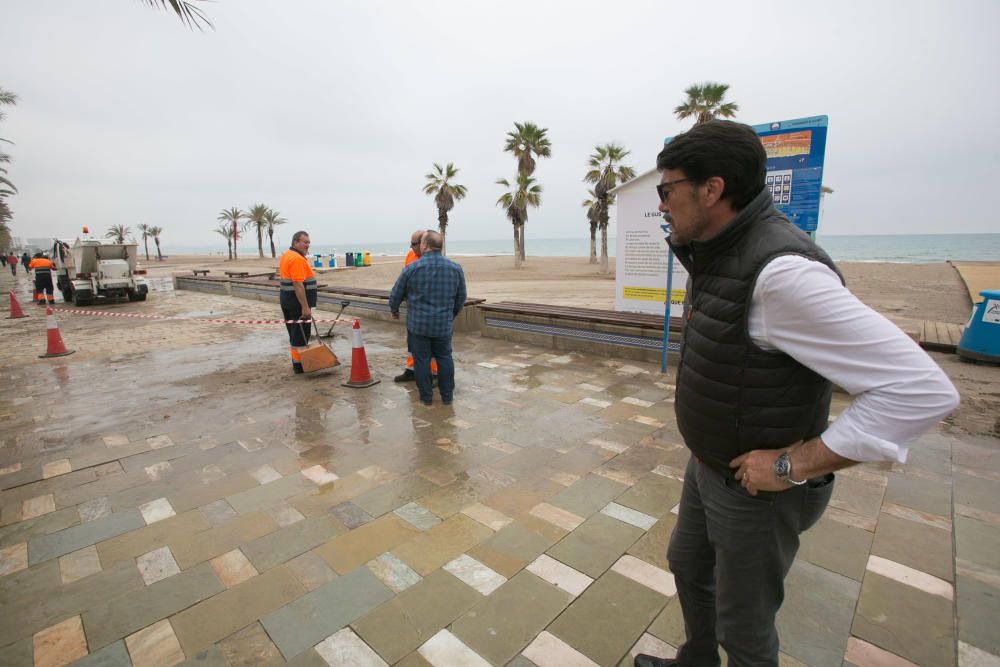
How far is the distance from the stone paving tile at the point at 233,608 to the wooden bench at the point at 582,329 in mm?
5197

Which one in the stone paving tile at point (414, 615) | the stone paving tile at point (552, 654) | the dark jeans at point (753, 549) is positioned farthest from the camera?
the stone paving tile at point (414, 615)

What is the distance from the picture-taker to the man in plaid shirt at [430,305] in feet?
16.2

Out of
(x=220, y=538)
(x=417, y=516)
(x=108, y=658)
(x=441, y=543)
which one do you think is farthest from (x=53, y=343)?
(x=441, y=543)

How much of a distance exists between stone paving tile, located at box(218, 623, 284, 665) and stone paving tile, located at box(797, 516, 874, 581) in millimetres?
2695

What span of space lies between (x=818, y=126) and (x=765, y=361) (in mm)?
5220

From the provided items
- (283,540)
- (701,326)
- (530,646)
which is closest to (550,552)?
(530,646)

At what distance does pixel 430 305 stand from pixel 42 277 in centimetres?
1869

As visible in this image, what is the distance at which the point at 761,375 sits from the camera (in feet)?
4.23

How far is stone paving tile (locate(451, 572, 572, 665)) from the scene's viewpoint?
2074mm

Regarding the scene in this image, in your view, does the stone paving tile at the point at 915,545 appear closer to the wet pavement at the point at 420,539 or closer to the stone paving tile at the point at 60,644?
the wet pavement at the point at 420,539

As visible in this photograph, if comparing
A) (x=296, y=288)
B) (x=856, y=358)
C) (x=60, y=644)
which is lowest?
(x=60, y=644)

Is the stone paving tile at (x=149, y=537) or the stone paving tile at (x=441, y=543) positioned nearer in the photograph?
the stone paving tile at (x=441, y=543)


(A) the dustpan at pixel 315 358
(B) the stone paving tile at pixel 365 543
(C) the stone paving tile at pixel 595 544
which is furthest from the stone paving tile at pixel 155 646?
(A) the dustpan at pixel 315 358

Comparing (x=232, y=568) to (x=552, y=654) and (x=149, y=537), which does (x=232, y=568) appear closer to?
(x=149, y=537)
